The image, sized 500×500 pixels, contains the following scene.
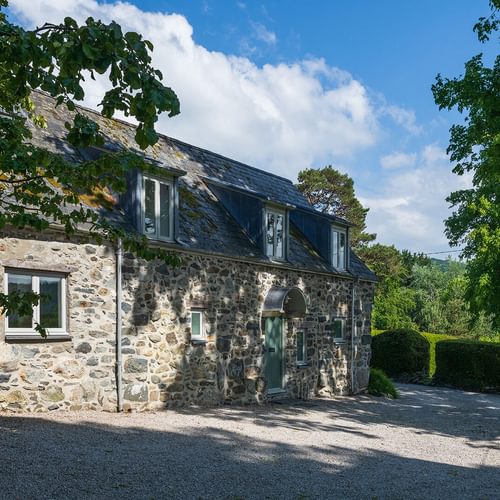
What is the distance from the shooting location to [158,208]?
12.9 metres

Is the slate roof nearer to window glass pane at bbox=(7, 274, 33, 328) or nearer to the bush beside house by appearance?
window glass pane at bbox=(7, 274, 33, 328)

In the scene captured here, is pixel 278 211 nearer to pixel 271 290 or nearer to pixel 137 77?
pixel 271 290

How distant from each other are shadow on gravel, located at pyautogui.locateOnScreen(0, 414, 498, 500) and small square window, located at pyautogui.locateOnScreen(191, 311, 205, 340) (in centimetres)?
357

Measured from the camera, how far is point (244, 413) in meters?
13.0

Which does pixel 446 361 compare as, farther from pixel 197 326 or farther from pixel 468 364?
pixel 197 326

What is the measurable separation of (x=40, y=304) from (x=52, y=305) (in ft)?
0.79

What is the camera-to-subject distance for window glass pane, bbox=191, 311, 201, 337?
13.5m

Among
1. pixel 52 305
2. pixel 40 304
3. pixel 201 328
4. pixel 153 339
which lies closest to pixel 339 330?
pixel 201 328

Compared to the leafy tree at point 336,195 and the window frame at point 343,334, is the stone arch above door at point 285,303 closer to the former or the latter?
the window frame at point 343,334

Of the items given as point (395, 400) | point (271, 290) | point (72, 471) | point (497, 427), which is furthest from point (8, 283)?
point (395, 400)

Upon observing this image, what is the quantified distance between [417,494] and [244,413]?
243 inches

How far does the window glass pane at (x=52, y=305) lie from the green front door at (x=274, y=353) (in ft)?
20.6

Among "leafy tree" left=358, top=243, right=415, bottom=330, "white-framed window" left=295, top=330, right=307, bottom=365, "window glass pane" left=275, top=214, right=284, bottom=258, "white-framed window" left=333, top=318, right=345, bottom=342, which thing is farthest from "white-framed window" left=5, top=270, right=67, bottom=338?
"leafy tree" left=358, top=243, right=415, bottom=330

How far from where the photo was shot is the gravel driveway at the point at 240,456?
6648 millimetres
